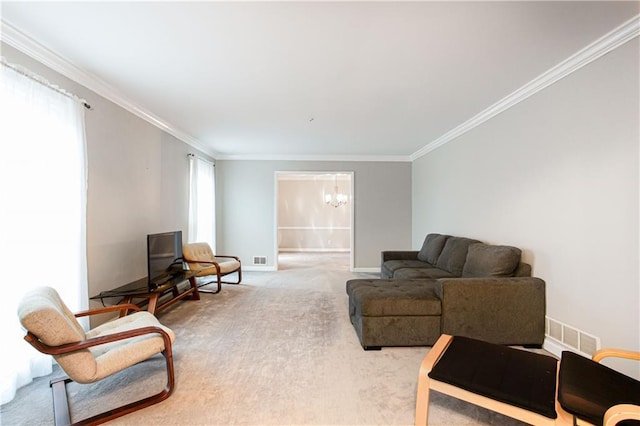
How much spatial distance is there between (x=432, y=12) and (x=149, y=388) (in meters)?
3.17

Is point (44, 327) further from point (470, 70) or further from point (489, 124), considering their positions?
point (489, 124)

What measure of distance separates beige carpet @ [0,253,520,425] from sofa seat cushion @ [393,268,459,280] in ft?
3.33

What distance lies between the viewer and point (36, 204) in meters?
2.21

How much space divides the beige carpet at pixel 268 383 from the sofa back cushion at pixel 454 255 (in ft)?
4.73

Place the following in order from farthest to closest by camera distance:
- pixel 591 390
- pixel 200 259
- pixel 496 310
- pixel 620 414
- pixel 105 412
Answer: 1. pixel 200 259
2. pixel 496 310
3. pixel 105 412
4. pixel 591 390
5. pixel 620 414

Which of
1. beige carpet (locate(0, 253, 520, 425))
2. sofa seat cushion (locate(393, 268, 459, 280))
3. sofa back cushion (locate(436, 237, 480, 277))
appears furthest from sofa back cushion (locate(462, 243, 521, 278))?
beige carpet (locate(0, 253, 520, 425))

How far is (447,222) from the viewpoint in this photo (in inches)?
188

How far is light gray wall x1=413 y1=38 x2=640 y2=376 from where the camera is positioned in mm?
2018

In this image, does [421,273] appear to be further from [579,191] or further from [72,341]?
[72,341]

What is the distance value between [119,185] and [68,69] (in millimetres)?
1185

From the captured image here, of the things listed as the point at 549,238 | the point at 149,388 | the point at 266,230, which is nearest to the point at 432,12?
the point at 549,238

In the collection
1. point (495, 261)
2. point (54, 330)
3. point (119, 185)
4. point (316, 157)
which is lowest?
point (54, 330)

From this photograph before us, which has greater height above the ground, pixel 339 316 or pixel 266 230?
pixel 266 230

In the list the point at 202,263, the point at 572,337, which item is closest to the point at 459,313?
the point at 572,337
